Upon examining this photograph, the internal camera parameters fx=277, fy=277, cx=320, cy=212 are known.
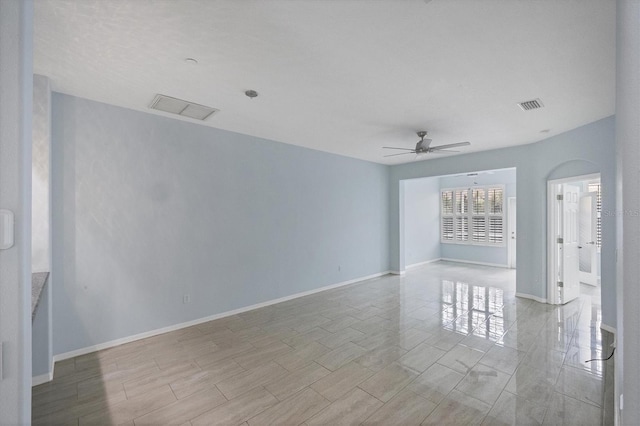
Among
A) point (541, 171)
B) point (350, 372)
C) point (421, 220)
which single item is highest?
point (541, 171)

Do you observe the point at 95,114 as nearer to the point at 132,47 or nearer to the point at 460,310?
the point at 132,47

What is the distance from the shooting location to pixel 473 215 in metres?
8.56

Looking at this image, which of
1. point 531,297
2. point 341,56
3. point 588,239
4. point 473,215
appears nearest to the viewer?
point 341,56

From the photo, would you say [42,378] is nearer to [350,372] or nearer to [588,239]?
[350,372]

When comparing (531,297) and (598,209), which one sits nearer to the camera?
(531,297)

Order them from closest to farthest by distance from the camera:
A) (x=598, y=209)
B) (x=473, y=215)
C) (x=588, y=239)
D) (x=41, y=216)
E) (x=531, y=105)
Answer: (x=41, y=216) < (x=531, y=105) < (x=598, y=209) < (x=588, y=239) < (x=473, y=215)

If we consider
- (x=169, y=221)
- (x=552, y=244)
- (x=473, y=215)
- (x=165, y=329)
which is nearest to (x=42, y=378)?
(x=165, y=329)

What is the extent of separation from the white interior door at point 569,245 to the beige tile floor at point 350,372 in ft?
1.42

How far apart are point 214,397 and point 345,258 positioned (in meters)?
4.11

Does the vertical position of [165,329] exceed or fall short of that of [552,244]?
it falls short

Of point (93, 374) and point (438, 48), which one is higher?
point (438, 48)

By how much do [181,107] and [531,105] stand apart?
Answer: 4241mm

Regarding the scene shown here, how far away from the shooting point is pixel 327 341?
347cm

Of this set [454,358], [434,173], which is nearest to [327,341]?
[454,358]
